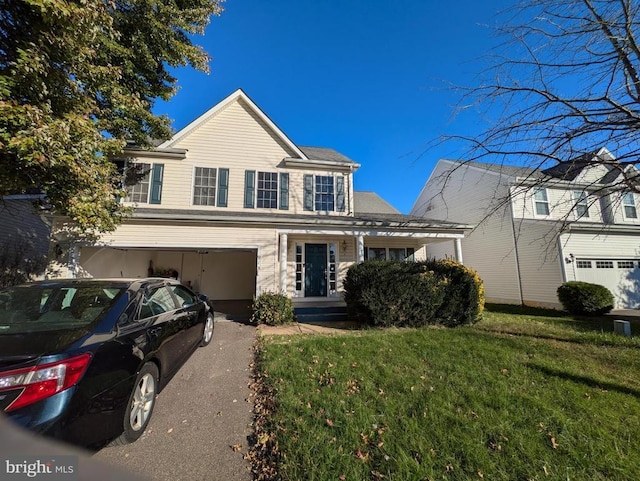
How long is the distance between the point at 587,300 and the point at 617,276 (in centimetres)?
481

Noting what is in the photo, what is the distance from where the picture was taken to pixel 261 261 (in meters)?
9.19

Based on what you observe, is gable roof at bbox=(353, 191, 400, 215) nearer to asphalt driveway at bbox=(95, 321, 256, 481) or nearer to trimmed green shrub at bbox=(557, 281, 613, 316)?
trimmed green shrub at bbox=(557, 281, 613, 316)

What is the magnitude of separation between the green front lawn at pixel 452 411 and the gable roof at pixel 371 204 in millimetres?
9751

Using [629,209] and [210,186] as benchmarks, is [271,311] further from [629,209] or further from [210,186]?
[629,209]

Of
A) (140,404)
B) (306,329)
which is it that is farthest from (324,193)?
(140,404)

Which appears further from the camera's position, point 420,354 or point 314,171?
point 314,171

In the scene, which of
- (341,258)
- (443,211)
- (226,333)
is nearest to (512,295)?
(443,211)

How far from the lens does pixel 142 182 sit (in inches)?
410

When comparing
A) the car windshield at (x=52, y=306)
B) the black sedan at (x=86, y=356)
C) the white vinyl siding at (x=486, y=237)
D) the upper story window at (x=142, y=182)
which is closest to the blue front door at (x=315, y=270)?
the white vinyl siding at (x=486, y=237)

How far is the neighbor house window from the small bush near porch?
5058mm

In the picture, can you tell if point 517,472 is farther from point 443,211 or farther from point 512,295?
point 443,211

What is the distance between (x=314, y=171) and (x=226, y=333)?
742 centimetres

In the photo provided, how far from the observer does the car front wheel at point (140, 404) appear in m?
2.73

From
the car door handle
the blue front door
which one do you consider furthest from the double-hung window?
the car door handle
